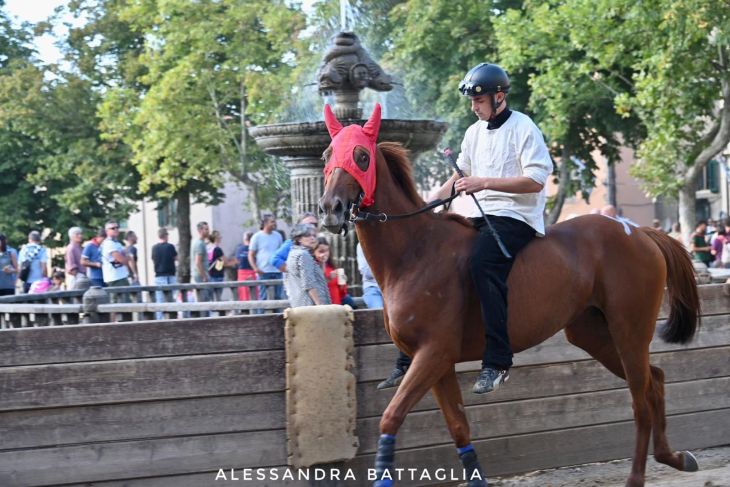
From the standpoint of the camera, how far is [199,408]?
718 centimetres

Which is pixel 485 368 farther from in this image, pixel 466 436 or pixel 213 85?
pixel 213 85

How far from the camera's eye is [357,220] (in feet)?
22.9

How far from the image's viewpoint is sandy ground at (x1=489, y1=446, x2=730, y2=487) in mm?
7965

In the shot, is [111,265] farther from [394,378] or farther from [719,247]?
[719,247]

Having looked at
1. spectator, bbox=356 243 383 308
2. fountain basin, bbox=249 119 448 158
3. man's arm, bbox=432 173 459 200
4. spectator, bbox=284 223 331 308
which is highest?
fountain basin, bbox=249 119 448 158

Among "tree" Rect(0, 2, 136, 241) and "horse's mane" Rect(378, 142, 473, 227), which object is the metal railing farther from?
"tree" Rect(0, 2, 136, 241)

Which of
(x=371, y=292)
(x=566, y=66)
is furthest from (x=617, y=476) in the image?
(x=566, y=66)

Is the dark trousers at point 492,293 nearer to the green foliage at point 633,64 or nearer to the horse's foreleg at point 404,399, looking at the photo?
the horse's foreleg at point 404,399

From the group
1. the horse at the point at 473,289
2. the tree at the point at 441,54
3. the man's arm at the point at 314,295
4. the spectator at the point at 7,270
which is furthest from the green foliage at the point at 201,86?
the horse at the point at 473,289

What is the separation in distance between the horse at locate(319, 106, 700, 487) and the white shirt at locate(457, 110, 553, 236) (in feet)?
0.72

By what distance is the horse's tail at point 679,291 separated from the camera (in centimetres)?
820

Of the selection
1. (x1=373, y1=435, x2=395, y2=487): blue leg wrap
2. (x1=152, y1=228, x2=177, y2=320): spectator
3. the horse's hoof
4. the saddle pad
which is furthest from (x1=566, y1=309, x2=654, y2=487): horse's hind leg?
(x1=152, y1=228, x2=177, y2=320): spectator

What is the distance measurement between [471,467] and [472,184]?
1738 millimetres

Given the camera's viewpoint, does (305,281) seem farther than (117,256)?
No
